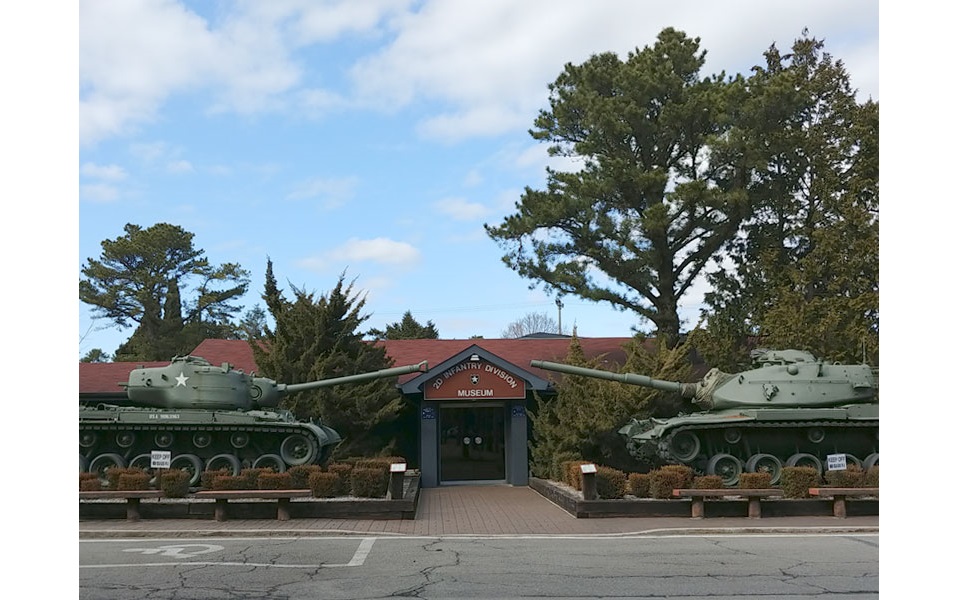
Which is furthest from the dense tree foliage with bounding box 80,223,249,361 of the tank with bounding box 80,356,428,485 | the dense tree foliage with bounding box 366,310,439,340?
the tank with bounding box 80,356,428,485

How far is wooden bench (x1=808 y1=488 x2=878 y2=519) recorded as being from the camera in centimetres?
1351

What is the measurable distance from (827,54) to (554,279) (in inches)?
444

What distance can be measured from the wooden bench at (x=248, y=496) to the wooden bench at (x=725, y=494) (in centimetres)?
588

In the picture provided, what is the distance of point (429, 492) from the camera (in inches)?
769

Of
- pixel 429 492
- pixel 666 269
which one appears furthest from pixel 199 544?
pixel 666 269

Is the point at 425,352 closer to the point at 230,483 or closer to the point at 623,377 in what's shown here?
the point at 623,377

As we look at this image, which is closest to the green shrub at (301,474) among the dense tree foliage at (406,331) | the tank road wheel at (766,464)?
the tank road wheel at (766,464)

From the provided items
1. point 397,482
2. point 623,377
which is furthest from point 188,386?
point 623,377

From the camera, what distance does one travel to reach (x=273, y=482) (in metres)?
13.5

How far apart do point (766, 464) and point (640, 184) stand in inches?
408

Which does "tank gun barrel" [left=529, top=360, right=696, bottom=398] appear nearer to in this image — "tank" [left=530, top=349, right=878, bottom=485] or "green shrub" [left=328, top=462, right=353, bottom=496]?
"tank" [left=530, top=349, right=878, bottom=485]

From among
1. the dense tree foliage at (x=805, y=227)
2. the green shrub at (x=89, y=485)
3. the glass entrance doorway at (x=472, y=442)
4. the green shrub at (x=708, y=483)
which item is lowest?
the glass entrance doorway at (x=472, y=442)

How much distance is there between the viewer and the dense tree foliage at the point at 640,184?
25062 millimetres

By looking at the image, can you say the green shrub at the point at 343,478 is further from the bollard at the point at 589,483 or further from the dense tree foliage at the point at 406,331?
the dense tree foliage at the point at 406,331
